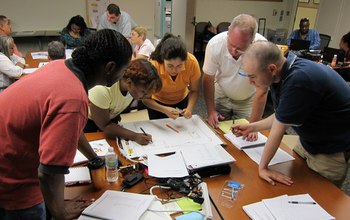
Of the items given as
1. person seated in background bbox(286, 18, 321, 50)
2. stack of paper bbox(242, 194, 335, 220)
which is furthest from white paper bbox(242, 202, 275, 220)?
person seated in background bbox(286, 18, 321, 50)

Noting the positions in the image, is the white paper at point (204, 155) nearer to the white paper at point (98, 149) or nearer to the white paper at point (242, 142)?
the white paper at point (242, 142)

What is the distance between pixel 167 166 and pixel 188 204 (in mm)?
264

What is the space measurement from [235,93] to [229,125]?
32cm

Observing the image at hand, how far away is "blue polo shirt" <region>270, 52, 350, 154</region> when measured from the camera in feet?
4.21

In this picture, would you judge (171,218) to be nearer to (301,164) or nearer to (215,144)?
(215,144)

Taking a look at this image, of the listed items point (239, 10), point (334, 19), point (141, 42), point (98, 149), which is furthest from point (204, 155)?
point (239, 10)

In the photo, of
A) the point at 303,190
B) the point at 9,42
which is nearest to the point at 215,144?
the point at 303,190

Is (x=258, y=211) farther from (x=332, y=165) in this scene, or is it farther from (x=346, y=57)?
(x=346, y=57)

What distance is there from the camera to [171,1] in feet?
20.2

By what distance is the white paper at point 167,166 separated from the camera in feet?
4.46

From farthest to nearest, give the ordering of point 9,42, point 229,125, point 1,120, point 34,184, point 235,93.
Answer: point 9,42 < point 235,93 < point 229,125 < point 34,184 < point 1,120

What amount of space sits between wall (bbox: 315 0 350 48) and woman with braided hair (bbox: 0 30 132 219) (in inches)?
258

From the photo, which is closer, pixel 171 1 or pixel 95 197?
pixel 95 197

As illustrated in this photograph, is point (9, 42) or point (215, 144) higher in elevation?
point (9, 42)
